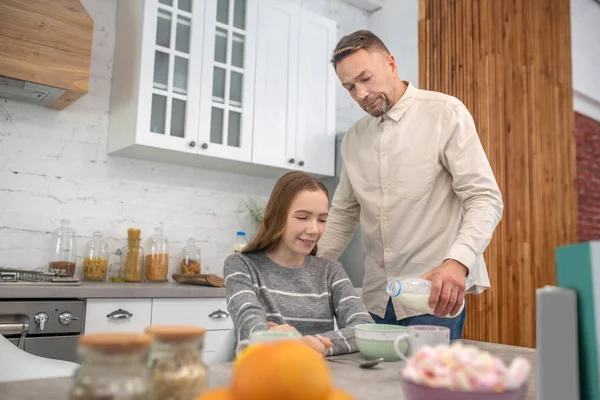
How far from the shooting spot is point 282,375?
0.53 metres

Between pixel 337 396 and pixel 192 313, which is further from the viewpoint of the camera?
pixel 192 313

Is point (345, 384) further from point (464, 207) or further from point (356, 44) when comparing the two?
point (356, 44)

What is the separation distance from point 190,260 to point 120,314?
84cm

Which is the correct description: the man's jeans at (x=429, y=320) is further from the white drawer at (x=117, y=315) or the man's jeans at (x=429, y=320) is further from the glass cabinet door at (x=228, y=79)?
the glass cabinet door at (x=228, y=79)

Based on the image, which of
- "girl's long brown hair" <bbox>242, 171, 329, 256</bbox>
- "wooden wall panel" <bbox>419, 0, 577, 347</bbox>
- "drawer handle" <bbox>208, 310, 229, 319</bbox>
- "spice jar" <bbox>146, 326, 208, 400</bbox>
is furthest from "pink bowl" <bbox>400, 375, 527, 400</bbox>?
"wooden wall panel" <bbox>419, 0, 577, 347</bbox>

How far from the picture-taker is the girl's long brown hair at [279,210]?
164 centimetres

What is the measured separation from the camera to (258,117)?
317 centimetres

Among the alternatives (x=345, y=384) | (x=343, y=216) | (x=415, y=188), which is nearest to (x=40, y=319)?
(x=343, y=216)

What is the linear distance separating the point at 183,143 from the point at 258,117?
517 millimetres

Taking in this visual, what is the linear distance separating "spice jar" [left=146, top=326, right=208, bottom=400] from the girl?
0.89 m

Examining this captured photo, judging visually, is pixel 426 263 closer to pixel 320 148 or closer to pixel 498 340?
pixel 320 148

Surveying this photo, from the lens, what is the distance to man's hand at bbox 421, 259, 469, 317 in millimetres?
1397

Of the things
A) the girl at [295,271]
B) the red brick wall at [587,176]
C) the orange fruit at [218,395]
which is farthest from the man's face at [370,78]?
the red brick wall at [587,176]

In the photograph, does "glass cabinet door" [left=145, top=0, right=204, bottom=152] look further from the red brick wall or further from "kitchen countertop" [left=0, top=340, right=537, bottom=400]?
the red brick wall
